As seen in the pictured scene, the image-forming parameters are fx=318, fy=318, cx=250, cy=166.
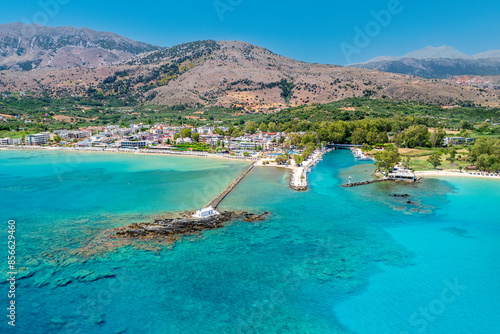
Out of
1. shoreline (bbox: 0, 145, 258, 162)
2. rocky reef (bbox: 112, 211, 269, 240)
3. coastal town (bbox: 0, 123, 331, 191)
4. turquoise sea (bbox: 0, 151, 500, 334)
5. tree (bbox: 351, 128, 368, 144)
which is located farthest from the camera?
tree (bbox: 351, 128, 368, 144)

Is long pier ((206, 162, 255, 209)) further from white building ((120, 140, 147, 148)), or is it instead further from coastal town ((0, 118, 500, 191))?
Answer: white building ((120, 140, 147, 148))

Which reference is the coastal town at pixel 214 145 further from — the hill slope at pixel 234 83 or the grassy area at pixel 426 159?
the hill slope at pixel 234 83

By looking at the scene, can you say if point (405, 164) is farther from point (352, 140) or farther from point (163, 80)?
point (163, 80)

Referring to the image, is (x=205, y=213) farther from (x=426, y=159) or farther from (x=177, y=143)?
(x=177, y=143)

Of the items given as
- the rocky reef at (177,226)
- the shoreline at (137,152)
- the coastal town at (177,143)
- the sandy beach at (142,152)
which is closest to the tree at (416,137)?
the coastal town at (177,143)

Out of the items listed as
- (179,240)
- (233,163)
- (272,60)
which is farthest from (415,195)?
(272,60)

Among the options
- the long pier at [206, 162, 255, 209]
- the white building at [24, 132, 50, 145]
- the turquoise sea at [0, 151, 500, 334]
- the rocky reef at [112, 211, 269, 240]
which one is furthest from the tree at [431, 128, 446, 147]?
the white building at [24, 132, 50, 145]
